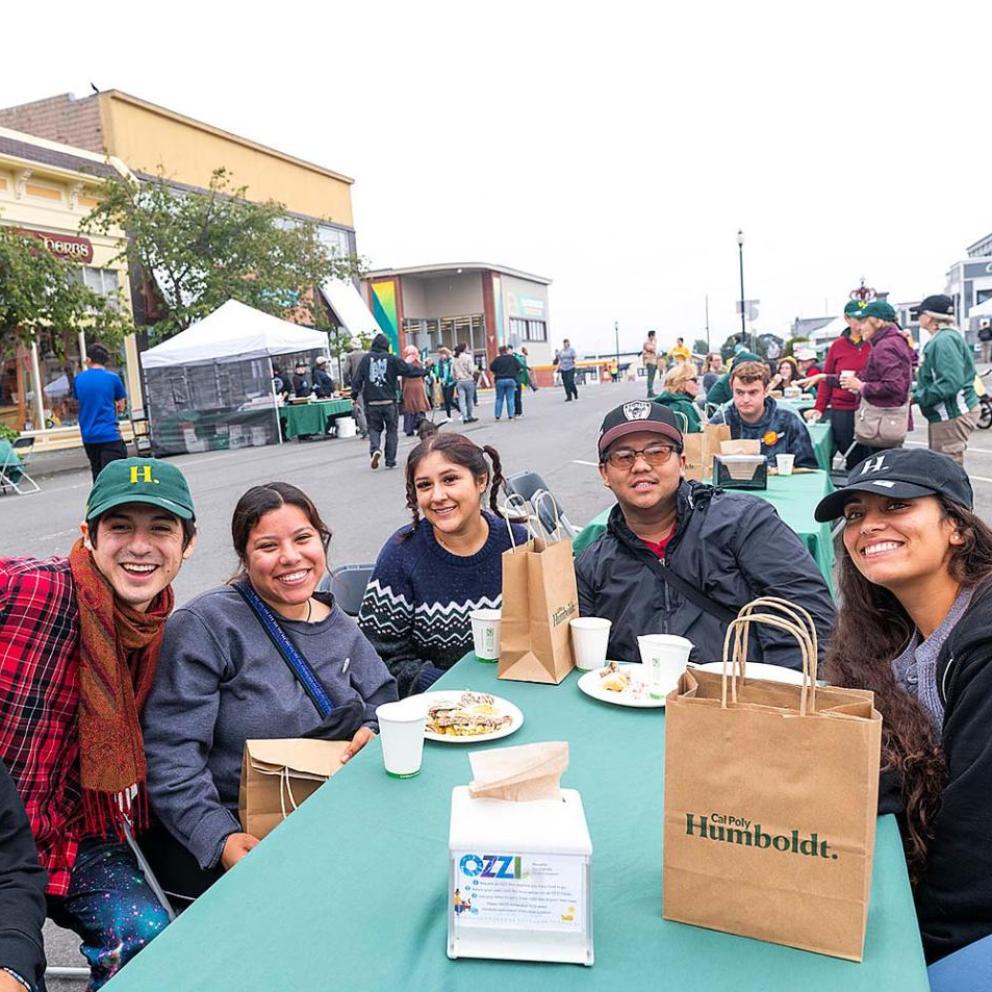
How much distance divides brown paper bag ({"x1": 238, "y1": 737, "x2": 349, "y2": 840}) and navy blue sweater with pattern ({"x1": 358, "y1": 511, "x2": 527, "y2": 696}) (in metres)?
1.06

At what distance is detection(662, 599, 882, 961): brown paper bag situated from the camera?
1.13 metres

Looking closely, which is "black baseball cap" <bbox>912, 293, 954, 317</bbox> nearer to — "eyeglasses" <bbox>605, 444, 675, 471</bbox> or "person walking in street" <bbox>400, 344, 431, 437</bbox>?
"eyeglasses" <bbox>605, 444, 675, 471</bbox>

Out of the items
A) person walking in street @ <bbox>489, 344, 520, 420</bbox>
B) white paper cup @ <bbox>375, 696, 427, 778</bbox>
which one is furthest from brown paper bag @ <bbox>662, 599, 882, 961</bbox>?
person walking in street @ <bbox>489, 344, 520, 420</bbox>

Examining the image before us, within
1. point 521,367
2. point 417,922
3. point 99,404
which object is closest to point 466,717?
point 417,922

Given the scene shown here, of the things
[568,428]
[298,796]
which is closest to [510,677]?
[298,796]

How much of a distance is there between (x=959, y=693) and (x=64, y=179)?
76.4 feet

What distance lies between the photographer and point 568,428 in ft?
59.8

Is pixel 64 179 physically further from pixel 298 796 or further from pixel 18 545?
pixel 298 796

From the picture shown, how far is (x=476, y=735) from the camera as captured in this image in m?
1.96

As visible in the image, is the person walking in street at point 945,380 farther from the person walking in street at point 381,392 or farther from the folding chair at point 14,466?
the folding chair at point 14,466

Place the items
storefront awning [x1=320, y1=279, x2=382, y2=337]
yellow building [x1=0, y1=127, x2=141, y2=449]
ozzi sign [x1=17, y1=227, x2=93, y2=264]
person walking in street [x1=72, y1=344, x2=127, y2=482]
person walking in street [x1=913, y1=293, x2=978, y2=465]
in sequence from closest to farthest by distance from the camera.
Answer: person walking in street [x1=913, y1=293, x2=978, y2=465] < person walking in street [x1=72, y1=344, x2=127, y2=482] < yellow building [x1=0, y1=127, x2=141, y2=449] < ozzi sign [x1=17, y1=227, x2=93, y2=264] < storefront awning [x1=320, y1=279, x2=382, y2=337]

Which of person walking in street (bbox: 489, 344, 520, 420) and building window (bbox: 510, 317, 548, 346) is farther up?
building window (bbox: 510, 317, 548, 346)

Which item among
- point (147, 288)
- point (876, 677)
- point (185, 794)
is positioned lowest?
point (185, 794)

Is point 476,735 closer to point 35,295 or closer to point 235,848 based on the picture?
point 235,848
